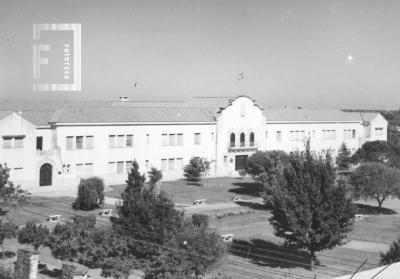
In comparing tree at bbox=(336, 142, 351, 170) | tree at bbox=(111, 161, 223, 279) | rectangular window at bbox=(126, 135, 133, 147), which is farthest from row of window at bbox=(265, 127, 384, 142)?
tree at bbox=(111, 161, 223, 279)

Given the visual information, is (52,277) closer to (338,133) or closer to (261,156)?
(261,156)

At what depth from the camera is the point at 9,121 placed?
4322 cm

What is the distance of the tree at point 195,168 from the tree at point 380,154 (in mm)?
19329

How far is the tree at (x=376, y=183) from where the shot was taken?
39.5m

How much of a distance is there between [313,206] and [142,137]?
97.1 feet

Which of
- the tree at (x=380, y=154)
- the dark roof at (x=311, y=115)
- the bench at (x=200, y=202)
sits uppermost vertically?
the dark roof at (x=311, y=115)

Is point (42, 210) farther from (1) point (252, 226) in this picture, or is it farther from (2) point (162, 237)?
(2) point (162, 237)

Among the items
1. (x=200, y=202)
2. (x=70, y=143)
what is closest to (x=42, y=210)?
(x=70, y=143)

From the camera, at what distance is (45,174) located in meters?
45.9

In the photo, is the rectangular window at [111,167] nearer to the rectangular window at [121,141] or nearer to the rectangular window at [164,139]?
the rectangular window at [121,141]

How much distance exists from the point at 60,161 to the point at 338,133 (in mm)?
39753

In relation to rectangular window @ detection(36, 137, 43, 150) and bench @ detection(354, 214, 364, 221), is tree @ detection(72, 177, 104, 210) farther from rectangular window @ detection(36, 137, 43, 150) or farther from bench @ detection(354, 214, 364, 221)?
bench @ detection(354, 214, 364, 221)

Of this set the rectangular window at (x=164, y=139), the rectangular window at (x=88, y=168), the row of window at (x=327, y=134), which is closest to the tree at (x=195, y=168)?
the rectangular window at (x=164, y=139)

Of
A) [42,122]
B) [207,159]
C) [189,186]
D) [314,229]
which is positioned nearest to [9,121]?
[42,122]
